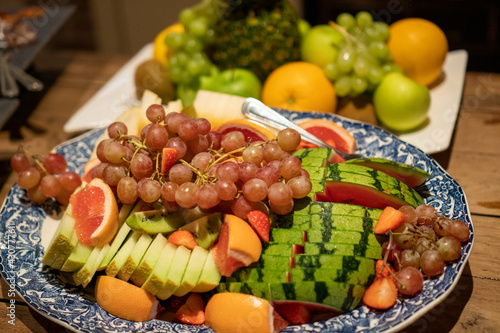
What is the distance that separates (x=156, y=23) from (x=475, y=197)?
3189 millimetres

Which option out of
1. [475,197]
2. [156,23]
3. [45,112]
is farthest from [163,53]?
[156,23]

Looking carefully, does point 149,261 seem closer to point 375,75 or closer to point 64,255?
point 64,255

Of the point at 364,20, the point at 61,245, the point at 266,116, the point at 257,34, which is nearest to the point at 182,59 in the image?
the point at 257,34

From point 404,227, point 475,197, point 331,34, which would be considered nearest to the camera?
point 404,227

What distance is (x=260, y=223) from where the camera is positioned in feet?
3.59

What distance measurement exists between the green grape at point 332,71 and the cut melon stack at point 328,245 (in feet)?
2.46

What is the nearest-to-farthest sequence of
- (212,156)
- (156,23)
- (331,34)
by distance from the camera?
→ (212,156)
(331,34)
(156,23)

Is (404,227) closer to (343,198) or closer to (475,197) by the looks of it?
(343,198)

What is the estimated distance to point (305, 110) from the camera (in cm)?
186

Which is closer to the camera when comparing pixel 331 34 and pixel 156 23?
pixel 331 34

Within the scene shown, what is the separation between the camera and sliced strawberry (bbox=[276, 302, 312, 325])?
41.6 inches

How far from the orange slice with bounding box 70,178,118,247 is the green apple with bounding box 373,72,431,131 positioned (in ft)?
3.67

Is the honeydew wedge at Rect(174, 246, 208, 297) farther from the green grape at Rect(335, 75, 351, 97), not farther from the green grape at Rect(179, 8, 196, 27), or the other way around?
the green grape at Rect(179, 8, 196, 27)

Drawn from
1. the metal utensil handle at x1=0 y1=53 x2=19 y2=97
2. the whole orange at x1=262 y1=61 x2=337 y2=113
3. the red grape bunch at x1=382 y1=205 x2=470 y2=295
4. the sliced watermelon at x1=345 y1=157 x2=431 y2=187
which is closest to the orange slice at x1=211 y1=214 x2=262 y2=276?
the red grape bunch at x1=382 y1=205 x2=470 y2=295
